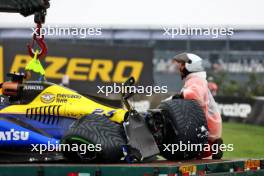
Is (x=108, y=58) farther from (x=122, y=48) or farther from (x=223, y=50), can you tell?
(x=223, y=50)

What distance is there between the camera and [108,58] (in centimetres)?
2588

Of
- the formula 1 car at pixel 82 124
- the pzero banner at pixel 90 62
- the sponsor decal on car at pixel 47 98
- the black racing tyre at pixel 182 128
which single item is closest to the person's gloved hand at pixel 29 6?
the formula 1 car at pixel 82 124

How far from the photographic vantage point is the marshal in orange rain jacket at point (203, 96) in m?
8.63

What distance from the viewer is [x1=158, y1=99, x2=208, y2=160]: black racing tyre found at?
7.88 meters

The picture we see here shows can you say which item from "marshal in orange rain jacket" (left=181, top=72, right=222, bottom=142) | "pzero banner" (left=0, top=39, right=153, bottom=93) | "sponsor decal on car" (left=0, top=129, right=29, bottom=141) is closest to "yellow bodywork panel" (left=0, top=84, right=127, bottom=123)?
"sponsor decal on car" (left=0, top=129, right=29, bottom=141)

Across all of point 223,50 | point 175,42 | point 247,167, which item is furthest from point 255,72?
point 247,167

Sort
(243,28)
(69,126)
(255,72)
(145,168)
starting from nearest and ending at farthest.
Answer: (145,168), (69,126), (243,28), (255,72)

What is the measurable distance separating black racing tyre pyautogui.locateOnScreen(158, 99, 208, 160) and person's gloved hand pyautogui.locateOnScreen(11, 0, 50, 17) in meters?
1.79

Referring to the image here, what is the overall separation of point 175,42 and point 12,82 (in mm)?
22406

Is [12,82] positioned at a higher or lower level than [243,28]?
lower

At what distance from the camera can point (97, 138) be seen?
24.0ft

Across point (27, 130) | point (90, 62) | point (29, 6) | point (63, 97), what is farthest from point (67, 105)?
point (90, 62)

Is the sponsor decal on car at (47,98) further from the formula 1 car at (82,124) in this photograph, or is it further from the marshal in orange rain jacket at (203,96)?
the marshal in orange rain jacket at (203,96)

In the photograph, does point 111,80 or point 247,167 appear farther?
point 111,80
